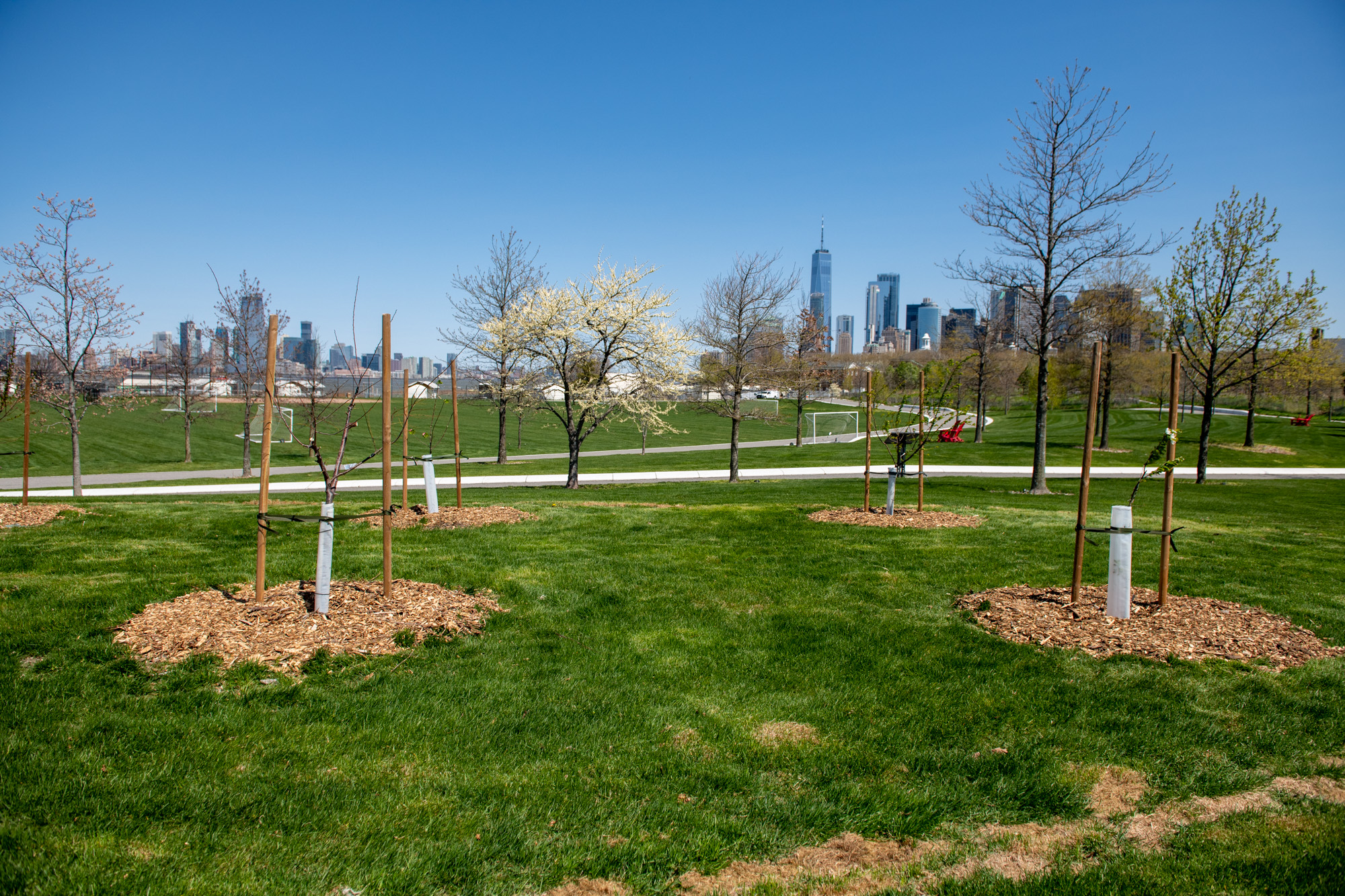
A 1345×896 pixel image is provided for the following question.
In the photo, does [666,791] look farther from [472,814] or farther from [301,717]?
[301,717]

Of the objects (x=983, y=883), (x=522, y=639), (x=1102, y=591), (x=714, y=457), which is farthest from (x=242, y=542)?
(x=714, y=457)

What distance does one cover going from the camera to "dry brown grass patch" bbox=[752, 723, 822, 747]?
4301 millimetres

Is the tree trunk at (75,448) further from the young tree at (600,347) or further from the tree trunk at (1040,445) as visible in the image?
the tree trunk at (1040,445)

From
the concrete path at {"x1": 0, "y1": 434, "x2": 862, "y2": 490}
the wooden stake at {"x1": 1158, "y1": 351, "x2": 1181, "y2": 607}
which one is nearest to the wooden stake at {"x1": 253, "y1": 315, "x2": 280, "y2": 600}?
the wooden stake at {"x1": 1158, "y1": 351, "x2": 1181, "y2": 607}

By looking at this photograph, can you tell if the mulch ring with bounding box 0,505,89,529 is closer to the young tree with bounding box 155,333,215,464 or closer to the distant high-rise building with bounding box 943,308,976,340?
the young tree with bounding box 155,333,215,464

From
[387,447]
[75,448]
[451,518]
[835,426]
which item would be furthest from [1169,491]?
[835,426]

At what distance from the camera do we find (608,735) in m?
4.34

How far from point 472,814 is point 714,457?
2869 cm

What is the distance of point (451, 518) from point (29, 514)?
5623 millimetres

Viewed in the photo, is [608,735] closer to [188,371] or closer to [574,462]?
[574,462]

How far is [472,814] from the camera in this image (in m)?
3.47

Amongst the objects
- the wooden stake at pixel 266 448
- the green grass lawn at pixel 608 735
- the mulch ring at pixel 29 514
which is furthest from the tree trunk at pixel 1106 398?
the mulch ring at pixel 29 514

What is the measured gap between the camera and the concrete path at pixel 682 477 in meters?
18.8

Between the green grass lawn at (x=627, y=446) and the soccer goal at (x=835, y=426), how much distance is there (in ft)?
7.76
